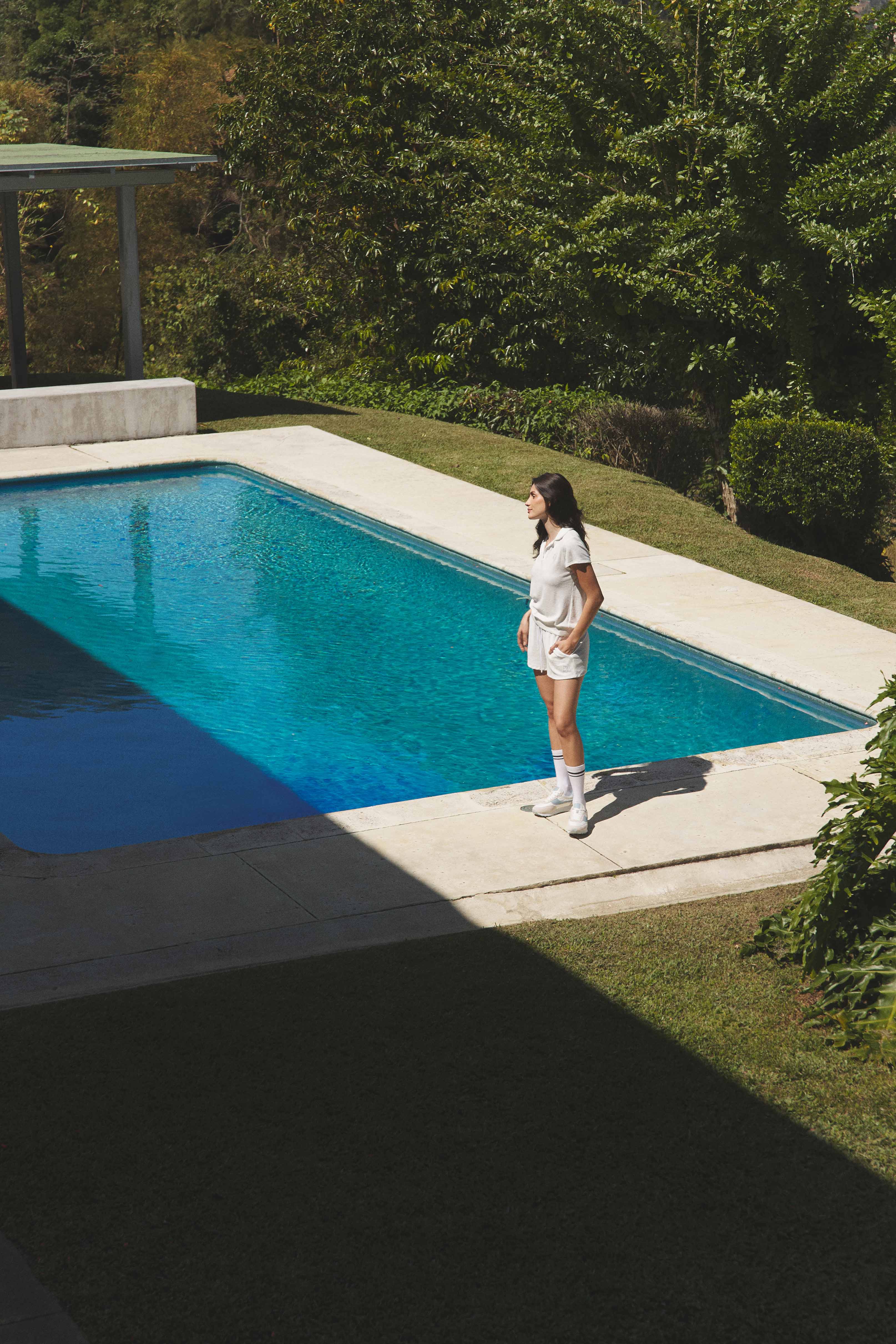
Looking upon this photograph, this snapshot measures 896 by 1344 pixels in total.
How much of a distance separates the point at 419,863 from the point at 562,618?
4.85ft

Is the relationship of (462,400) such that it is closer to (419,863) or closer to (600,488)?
(600,488)

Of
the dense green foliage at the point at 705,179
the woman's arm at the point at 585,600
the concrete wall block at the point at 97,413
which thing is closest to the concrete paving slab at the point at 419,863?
the woman's arm at the point at 585,600

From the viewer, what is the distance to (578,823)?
6.82 metres

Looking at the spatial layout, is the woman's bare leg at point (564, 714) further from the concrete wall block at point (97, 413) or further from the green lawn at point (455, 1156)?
the concrete wall block at point (97, 413)

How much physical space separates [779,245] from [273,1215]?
12.1 meters

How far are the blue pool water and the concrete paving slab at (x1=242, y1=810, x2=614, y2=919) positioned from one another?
1.43 m

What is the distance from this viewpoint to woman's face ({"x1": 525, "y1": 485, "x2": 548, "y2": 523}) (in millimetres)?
6777

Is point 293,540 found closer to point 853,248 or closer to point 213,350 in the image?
point 853,248

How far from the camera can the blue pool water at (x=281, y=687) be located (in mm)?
8422

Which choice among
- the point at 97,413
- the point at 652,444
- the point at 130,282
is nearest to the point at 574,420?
the point at 652,444

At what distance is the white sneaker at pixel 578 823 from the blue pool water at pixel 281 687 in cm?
159

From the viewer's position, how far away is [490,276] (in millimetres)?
20703

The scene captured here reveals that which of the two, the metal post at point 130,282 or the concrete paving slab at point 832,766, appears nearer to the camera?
the concrete paving slab at point 832,766

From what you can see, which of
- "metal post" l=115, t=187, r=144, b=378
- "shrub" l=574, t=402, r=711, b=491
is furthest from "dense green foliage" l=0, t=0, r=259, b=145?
"shrub" l=574, t=402, r=711, b=491
